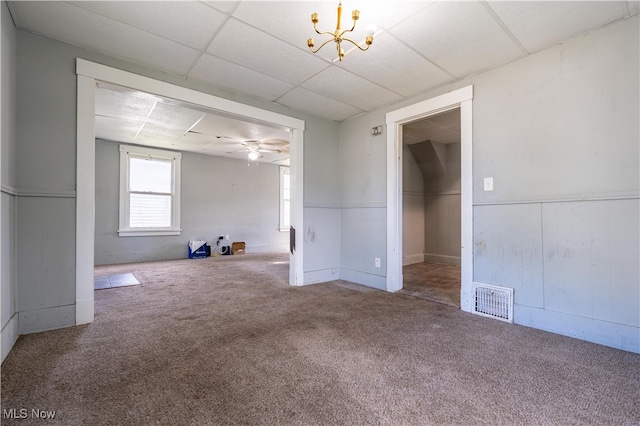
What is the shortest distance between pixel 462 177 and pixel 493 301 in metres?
1.25

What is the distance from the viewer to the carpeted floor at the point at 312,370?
1.37 m

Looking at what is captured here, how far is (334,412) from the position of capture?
1371mm

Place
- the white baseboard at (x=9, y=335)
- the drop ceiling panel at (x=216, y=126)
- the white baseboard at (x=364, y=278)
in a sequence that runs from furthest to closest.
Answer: the drop ceiling panel at (x=216, y=126)
the white baseboard at (x=364, y=278)
the white baseboard at (x=9, y=335)

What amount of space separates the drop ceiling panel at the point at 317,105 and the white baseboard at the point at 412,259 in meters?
3.13

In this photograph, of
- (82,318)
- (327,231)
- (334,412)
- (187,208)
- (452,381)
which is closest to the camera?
(334,412)

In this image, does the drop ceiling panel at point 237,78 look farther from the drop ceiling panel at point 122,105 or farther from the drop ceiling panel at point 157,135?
the drop ceiling panel at point 157,135

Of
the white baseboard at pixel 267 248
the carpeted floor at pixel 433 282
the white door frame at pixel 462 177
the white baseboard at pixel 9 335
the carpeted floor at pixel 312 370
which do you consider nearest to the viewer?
the carpeted floor at pixel 312 370

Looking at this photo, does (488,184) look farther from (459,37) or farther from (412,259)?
(412,259)

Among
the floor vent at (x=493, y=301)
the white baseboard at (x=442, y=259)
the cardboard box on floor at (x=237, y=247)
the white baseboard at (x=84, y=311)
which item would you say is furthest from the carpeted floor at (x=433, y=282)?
the cardboard box on floor at (x=237, y=247)

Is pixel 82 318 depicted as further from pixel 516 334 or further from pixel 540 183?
pixel 540 183

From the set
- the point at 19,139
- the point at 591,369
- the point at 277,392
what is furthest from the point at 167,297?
the point at 591,369

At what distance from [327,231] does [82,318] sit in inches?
112

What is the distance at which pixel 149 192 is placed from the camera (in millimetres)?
6211

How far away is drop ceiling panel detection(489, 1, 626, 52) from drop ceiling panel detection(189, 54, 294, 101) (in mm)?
2053
